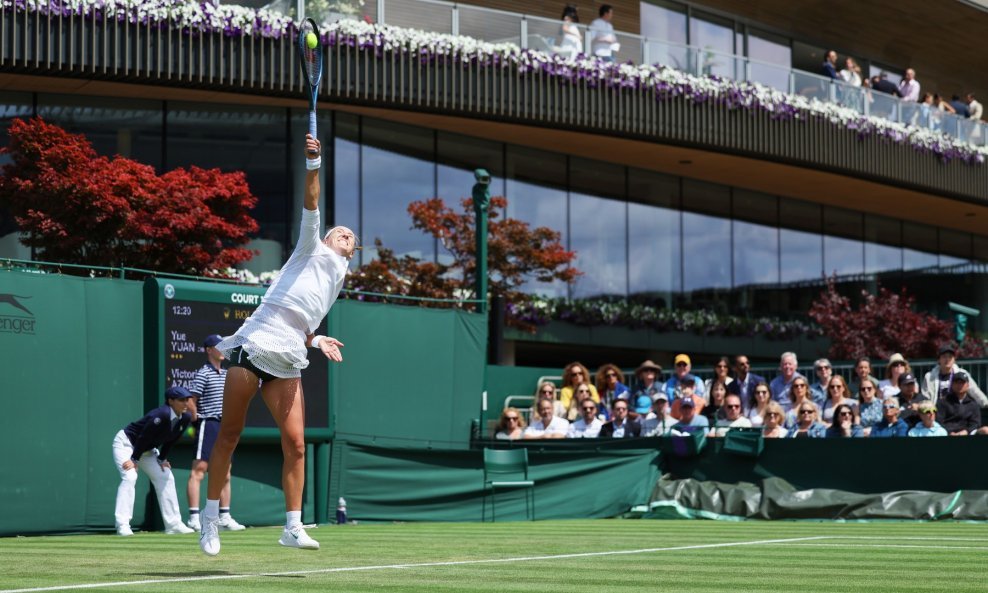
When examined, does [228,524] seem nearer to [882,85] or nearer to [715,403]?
[715,403]

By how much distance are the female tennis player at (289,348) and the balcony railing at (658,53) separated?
18.7 m

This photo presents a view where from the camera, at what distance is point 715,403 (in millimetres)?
20375

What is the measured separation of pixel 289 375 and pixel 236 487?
9.42m

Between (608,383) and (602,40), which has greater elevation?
(602,40)

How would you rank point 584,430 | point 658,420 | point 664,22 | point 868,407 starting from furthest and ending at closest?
point 664,22, point 584,430, point 658,420, point 868,407

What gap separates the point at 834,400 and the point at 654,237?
16.8 m

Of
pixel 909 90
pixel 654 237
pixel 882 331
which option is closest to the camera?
pixel 882 331

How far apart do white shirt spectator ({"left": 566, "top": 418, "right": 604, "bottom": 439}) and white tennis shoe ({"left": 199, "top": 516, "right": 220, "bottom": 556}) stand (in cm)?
1195

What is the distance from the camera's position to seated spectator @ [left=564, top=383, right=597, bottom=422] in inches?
831

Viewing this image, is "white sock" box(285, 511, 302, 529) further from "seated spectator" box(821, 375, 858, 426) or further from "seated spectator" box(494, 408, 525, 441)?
"seated spectator" box(494, 408, 525, 441)

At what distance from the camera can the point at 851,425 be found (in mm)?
18688

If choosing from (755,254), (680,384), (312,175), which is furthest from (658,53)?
(312,175)

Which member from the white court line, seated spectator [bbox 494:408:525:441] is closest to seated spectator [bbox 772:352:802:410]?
seated spectator [bbox 494:408:525:441]

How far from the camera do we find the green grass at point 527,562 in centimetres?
762
